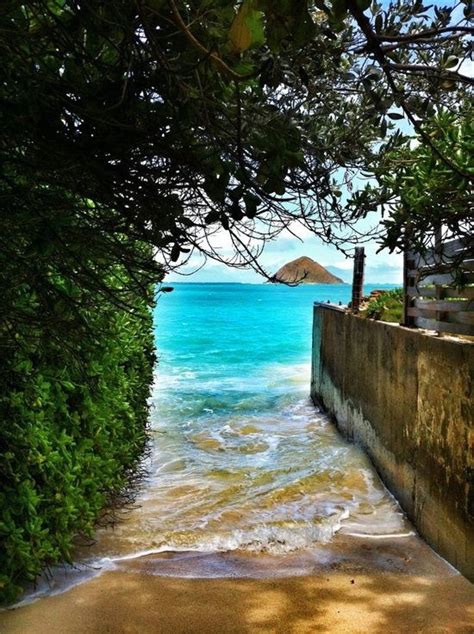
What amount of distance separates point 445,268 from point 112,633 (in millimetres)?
4170

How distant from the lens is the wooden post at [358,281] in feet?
38.5

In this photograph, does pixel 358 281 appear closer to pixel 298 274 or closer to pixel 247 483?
pixel 247 483

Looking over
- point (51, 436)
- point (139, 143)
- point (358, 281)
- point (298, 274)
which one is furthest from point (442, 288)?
point (358, 281)

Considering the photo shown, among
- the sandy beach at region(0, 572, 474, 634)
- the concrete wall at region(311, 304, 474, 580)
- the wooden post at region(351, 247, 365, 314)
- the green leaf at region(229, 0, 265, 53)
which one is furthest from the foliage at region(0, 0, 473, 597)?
the wooden post at region(351, 247, 365, 314)

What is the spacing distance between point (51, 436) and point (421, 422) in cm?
374

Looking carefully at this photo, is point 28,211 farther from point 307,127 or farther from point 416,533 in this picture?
point 416,533

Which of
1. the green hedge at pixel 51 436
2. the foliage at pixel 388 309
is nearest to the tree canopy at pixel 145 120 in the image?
the green hedge at pixel 51 436

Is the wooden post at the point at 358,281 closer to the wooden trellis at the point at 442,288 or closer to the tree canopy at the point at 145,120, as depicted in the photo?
the wooden trellis at the point at 442,288

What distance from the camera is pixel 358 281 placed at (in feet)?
40.0

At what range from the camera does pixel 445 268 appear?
573 centimetres

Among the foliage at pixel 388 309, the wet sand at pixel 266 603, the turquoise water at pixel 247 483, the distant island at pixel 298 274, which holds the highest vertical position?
the distant island at pixel 298 274

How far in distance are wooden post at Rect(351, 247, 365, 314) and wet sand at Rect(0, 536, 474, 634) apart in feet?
22.0

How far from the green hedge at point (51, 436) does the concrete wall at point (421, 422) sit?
294cm

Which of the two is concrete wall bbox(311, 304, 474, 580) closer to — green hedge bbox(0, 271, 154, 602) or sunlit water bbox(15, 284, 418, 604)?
sunlit water bbox(15, 284, 418, 604)
